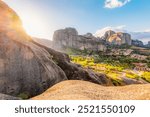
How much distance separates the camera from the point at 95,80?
50.2 m

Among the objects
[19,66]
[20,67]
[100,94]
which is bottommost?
[100,94]

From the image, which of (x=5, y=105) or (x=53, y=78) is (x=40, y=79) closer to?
(x=53, y=78)

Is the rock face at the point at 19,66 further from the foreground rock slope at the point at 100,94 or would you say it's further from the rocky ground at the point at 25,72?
the foreground rock slope at the point at 100,94

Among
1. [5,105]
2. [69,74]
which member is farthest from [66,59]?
[5,105]

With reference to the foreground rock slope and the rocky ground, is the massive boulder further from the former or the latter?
the foreground rock slope

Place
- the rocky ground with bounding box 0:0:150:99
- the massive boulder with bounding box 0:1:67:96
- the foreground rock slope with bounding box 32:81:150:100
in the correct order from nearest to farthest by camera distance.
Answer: the foreground rock slope with bounding box 32:81:150:100 < the rocky ground with bounding box 0:0:150:99 < the massive boulder with bounding box 0:1:67:96

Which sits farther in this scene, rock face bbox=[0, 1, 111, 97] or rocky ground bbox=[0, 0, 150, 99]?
rock face bbox=[0, 1, 111, 97]

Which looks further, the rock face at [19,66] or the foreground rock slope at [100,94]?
the rock face at [19,66]

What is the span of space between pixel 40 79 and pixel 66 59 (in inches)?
620

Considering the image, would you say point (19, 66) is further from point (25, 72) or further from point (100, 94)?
point (100, 94)

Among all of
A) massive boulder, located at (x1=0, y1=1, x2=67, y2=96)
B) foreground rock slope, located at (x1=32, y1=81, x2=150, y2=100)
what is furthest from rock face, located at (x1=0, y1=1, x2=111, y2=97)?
foreground rock slope, located at (x1=32, y1=81, x2=150, y2=100)

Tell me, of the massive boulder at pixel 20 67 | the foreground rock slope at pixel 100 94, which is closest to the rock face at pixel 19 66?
the massive boulder at pixel 20 67

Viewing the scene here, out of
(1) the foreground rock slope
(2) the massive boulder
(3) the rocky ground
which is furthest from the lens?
(2) the massive boulder

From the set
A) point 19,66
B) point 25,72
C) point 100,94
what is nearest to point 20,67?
point 19,66
